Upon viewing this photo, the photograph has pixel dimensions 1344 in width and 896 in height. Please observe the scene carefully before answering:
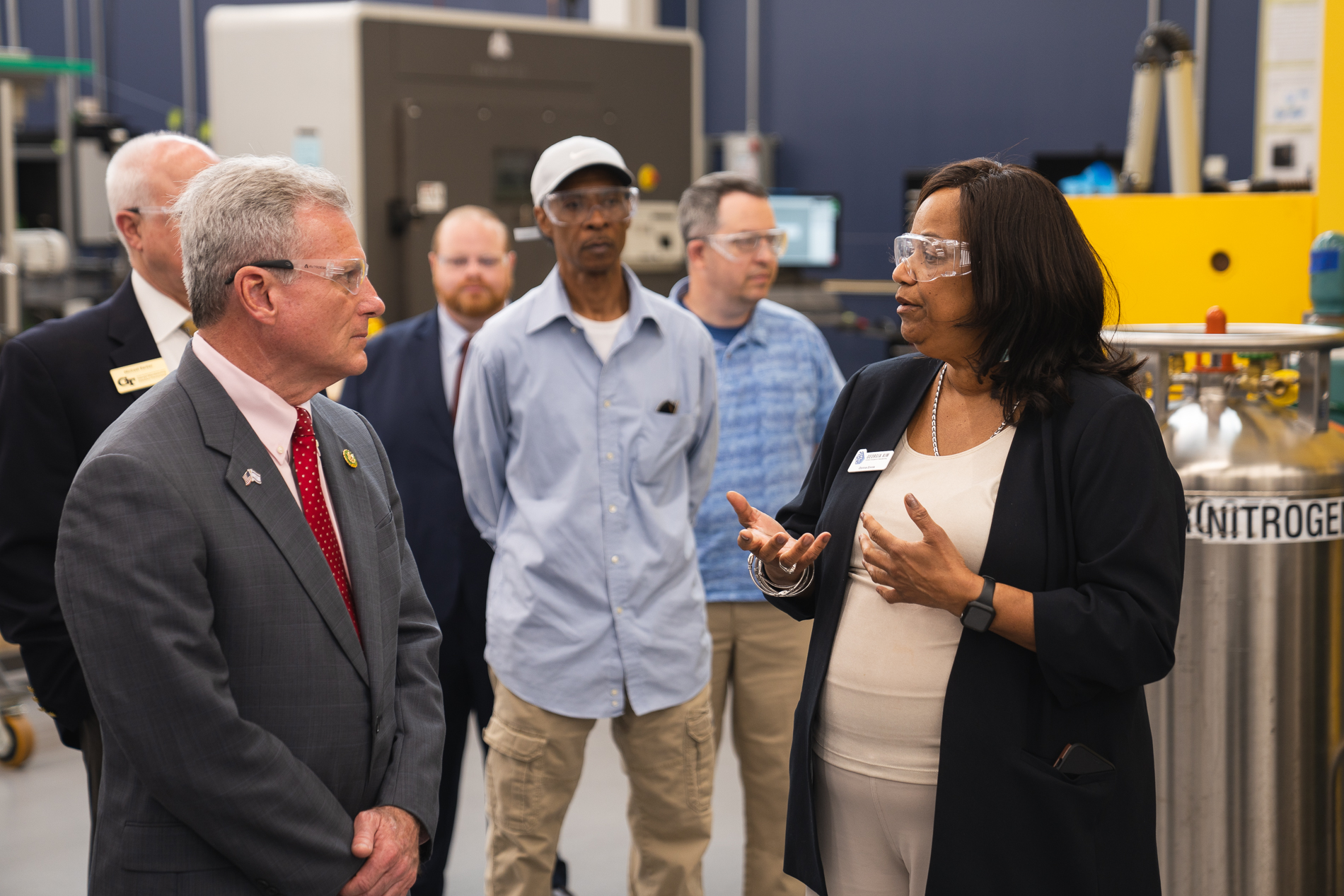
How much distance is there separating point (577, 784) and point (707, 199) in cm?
141

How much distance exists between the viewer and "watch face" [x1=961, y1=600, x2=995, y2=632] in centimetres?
139

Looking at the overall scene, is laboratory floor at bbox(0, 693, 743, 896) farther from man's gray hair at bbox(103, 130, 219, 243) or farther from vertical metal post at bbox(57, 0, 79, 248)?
vertical metal post at bbox(57, 0, 79, 248)

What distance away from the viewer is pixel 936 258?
1518mm

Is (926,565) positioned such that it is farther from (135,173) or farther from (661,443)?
(135,173)

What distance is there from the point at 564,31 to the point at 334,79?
1013mm

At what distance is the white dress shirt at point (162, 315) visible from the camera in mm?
1934

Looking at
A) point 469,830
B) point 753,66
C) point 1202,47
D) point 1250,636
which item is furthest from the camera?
point 753,66

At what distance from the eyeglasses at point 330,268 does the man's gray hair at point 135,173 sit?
722 millimetres

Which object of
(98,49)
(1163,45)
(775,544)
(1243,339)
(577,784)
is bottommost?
(577,784)

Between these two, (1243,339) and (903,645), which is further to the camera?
(1243,339)

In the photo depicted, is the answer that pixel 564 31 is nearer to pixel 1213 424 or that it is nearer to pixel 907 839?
pixel 1213 424

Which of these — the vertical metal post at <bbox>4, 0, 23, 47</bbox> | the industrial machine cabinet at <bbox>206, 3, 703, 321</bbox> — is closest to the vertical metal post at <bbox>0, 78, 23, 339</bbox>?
the industrial machine cabinet at <bbox>206, 3, 703, 321</bbox>

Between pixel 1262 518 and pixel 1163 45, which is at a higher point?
pixel 1163 45

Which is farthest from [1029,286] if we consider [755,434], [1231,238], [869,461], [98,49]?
[98,49]
